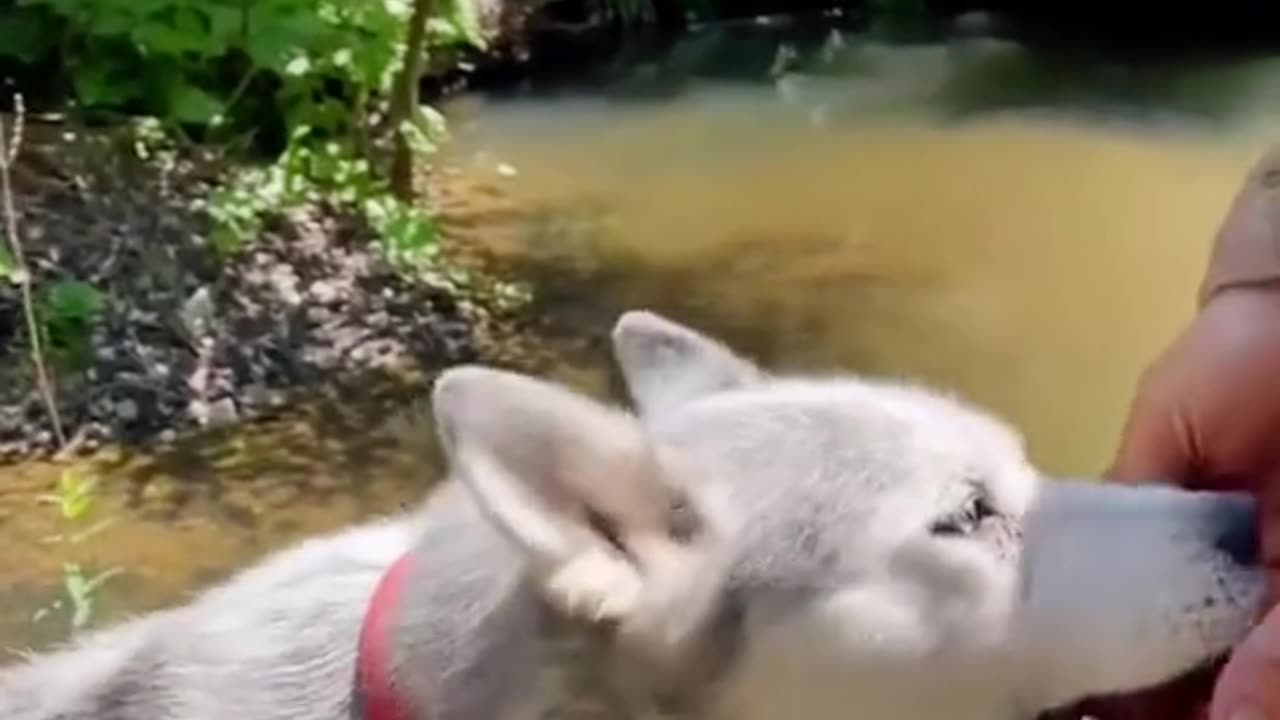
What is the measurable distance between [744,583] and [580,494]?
192 millimetres

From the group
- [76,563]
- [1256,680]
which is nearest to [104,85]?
[76,563]

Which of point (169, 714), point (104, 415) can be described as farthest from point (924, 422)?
point (104, 415)

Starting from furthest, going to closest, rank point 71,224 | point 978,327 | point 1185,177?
point 1185,177, point 978,327, point 71,224

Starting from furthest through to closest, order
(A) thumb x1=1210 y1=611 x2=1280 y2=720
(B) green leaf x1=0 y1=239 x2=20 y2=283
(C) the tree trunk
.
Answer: (C) the tree trunk < (B) green leaf x1=0 y1=239 x2=20 y2=283 < (A) thumb x1=1210 y1=611 x2=1280 y2=720

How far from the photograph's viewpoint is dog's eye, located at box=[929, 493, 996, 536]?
2311 mm

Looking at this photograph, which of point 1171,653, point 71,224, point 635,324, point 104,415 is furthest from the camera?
point 71,224

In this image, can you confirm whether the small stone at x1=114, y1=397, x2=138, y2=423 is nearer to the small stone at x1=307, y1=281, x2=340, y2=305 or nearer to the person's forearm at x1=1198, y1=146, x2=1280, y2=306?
the small stone at x1=307, y1=281, x2=340, y2=305

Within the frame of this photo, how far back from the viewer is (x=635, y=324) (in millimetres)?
2674

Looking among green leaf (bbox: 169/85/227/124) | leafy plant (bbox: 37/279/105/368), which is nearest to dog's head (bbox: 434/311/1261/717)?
leafy plant (bbox: 37/279/105/368)

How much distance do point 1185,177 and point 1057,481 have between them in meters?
5.63

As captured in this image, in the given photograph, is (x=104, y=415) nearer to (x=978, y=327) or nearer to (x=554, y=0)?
(x=978, y=327)

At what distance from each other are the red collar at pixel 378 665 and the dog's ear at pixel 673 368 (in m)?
0.40

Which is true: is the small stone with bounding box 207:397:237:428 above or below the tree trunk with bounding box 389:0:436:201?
below

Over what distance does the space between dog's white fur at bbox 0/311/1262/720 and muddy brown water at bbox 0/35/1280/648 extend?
199 cm
